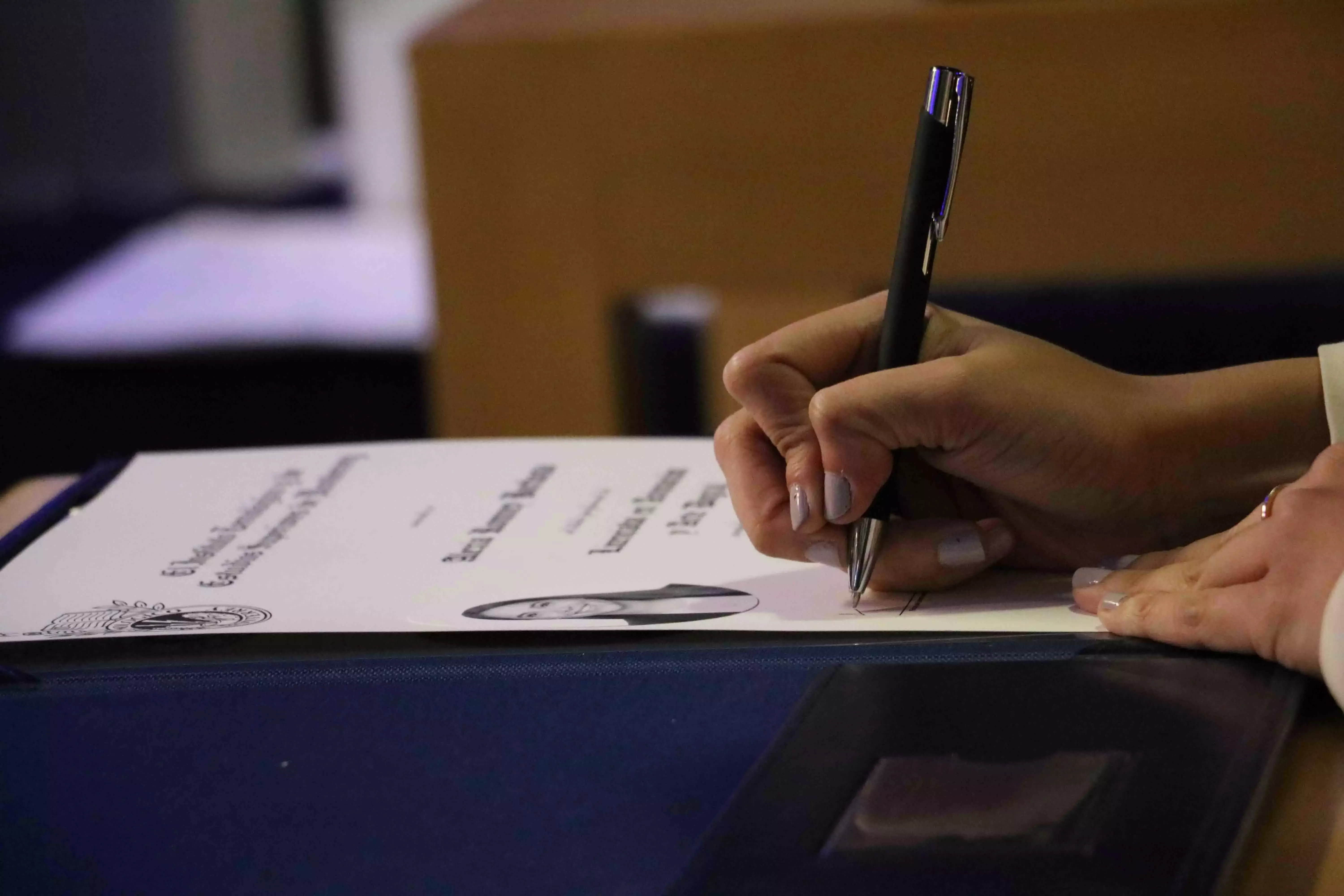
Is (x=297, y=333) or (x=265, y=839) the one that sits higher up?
(x=265, y=839)

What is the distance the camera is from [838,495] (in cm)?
50

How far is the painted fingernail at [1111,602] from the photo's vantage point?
47cm

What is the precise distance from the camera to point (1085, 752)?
40 centimetres

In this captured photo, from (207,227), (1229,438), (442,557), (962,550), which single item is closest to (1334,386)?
(1229,438)

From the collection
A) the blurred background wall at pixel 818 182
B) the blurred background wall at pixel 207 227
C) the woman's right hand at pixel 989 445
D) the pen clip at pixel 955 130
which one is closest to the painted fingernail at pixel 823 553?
the woman's right hand at pixel 989 445

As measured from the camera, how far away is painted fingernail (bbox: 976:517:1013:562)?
512 millimetres

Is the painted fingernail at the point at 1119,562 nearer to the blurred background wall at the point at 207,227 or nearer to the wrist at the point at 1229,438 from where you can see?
the wrist at the point at 1229,438

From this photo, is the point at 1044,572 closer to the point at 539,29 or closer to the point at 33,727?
the point at 33,727

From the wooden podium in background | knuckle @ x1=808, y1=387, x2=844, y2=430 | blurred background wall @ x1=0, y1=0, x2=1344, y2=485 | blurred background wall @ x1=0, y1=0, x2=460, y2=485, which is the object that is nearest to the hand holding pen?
knuckle @ x1=808, y1=387, x2=844, y2=430

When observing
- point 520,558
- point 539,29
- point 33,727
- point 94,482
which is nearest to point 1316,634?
point 520,558

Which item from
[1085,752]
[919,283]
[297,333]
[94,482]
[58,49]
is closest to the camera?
[1085,752]

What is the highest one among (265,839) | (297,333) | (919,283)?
(919,283)

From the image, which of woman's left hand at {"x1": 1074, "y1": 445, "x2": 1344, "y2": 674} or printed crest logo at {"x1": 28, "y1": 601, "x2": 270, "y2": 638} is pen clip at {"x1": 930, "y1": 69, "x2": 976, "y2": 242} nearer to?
woman's left hand at {"x1": 1074, "y1": 445, "x2": 1344, "y2": 674}

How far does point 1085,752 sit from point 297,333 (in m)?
1.36
